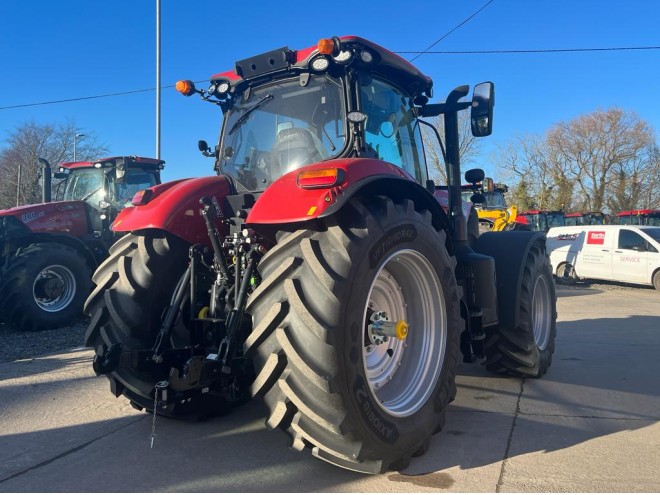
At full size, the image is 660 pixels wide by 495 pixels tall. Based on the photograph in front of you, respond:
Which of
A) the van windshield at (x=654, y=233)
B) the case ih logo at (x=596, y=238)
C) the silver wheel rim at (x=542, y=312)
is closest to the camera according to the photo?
the silver wheel rim at (x=542, y=312)

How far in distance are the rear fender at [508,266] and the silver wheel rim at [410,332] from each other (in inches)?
57.8

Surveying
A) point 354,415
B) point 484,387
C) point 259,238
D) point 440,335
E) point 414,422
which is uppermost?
point 259,238

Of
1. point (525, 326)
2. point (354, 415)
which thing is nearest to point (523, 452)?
point (354, 415)

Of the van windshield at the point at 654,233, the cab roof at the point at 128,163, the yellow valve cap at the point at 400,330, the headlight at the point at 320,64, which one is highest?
the headlight at the point at 320,64

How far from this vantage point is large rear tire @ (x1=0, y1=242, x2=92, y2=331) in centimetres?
755

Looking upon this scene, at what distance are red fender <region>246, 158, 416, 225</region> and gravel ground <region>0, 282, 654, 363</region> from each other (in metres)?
4.75

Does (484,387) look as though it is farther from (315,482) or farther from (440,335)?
(315,482)

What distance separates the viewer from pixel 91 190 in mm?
9453

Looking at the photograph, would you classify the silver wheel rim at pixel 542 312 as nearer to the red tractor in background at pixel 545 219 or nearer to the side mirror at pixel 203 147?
the side mirror at pixel 203 147

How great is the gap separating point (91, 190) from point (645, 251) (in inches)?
513

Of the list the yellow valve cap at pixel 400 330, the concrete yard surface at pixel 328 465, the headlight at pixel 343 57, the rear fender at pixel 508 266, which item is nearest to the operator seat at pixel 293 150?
the headlight at pixel 343 57

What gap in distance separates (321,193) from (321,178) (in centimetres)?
8

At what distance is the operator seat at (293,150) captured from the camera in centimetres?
367

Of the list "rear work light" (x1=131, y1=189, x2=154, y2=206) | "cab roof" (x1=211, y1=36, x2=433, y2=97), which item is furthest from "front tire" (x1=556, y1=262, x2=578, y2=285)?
"rear work light" (x1=131, y1=189, x2=154, y2=206)
